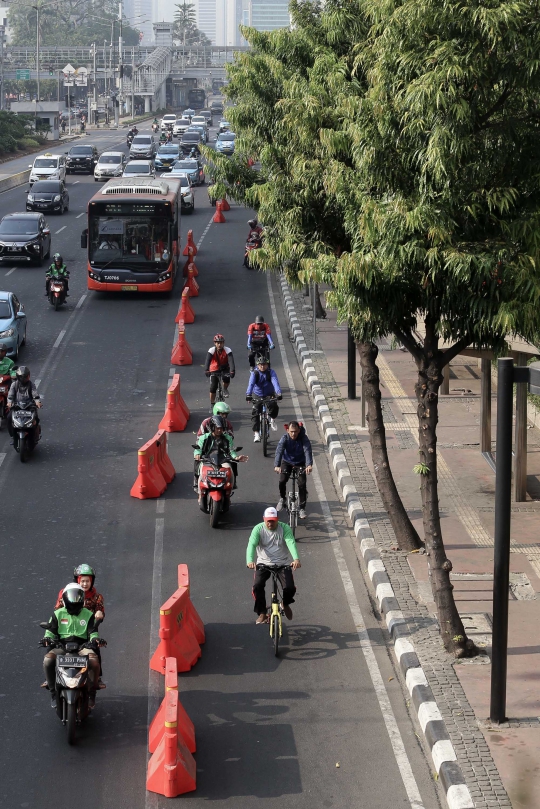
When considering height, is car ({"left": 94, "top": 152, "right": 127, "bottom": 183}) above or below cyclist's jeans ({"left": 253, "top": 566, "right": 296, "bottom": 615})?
above

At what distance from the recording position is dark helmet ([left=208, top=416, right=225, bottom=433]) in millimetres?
15906

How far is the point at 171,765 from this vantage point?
29.6ft

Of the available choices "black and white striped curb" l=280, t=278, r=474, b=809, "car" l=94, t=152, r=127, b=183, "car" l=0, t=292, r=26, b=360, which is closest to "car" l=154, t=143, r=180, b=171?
"car" l=94, t=152, r=127, b=183

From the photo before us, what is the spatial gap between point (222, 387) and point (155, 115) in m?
143

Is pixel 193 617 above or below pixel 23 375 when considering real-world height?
below

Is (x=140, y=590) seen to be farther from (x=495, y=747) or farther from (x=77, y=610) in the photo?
(x=495, y=747)

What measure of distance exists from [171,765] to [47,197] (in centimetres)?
4265

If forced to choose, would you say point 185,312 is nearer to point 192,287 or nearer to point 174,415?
point 192,287

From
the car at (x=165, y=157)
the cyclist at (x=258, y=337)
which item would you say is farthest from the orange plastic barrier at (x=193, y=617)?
the car at (x=165, y=157)

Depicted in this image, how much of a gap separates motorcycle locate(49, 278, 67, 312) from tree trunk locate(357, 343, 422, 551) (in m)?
16.8

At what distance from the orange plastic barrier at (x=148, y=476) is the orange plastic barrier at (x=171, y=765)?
24.3 feet

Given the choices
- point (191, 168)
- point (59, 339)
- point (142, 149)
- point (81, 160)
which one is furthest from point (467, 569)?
point (142, 149)

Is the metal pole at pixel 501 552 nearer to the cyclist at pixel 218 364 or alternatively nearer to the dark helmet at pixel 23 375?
the dark helmet at pixel 23 375

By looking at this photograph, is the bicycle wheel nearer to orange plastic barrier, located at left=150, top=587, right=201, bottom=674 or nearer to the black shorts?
orange plastic barrier, located at left=150, top=587, right=201, bottom=674
